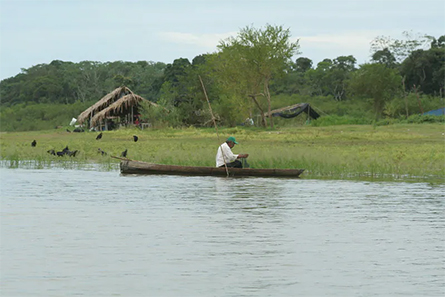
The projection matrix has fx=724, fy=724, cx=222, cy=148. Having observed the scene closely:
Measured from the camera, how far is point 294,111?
187ft

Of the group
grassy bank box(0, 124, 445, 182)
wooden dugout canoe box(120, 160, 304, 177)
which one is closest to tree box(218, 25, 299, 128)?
grassy bank box(0, 124, 445, 182)

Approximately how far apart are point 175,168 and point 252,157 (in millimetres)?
2969

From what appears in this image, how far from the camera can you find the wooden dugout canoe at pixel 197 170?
719 inches

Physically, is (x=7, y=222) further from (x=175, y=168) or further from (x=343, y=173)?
(x=343, y=173)

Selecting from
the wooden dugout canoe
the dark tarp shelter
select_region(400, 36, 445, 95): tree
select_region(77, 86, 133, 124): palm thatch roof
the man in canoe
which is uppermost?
select_region(400, 36, 445, 95): tree

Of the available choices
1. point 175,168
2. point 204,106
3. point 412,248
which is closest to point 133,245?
point 412,248

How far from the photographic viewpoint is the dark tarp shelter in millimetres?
55719

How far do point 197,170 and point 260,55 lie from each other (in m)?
33.3

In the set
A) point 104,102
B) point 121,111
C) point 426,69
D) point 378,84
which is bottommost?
point 121,111

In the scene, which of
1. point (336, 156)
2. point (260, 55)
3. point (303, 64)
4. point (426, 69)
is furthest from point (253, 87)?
point (303, 64)

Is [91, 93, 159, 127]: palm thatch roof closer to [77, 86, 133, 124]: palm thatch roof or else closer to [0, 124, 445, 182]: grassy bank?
[77, 86, 133, 124]: palm thatch roof

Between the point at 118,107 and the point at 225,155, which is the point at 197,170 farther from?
the point at 118,107

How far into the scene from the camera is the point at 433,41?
71.9 m

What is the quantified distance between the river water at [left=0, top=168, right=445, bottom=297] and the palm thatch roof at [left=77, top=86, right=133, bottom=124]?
40.3 meters
